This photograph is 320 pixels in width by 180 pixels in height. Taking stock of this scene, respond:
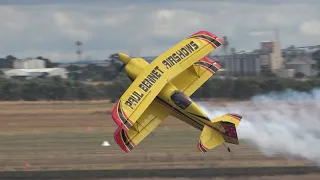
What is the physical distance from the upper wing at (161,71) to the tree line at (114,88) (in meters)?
30.1

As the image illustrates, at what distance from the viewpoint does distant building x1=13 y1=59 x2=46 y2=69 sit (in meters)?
144

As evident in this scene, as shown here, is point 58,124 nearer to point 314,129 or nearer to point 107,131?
point 107,131

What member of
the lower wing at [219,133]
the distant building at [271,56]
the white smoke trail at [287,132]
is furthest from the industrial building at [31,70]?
the lower wing at [219,133]

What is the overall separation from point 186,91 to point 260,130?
6.92m

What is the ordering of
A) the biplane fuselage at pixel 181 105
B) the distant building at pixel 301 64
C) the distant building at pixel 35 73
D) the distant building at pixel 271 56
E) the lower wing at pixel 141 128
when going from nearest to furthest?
1. the lower wing at pixel 141 128
2. the biplane fuselage at pixel 181 105
3. the distant building at pixel 271 56
4. the distant building at pixel 301 64
5. the distant building at pixel 35 73

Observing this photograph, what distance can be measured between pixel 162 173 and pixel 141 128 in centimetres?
616

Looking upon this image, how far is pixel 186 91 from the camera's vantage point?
3061 centimetres

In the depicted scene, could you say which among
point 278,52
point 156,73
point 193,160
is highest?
point 156,73

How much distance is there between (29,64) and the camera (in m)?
145

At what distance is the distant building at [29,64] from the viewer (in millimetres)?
143850

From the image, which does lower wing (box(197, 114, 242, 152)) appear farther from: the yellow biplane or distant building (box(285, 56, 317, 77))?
distant building (box(285, 56, 317, 77))

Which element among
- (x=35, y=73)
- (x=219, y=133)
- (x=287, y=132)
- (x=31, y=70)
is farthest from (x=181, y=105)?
(x=31, y=70)

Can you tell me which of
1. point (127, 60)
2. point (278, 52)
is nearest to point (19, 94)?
point (278, 52)

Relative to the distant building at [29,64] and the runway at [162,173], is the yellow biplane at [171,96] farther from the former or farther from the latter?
the distant building at [29,64]
